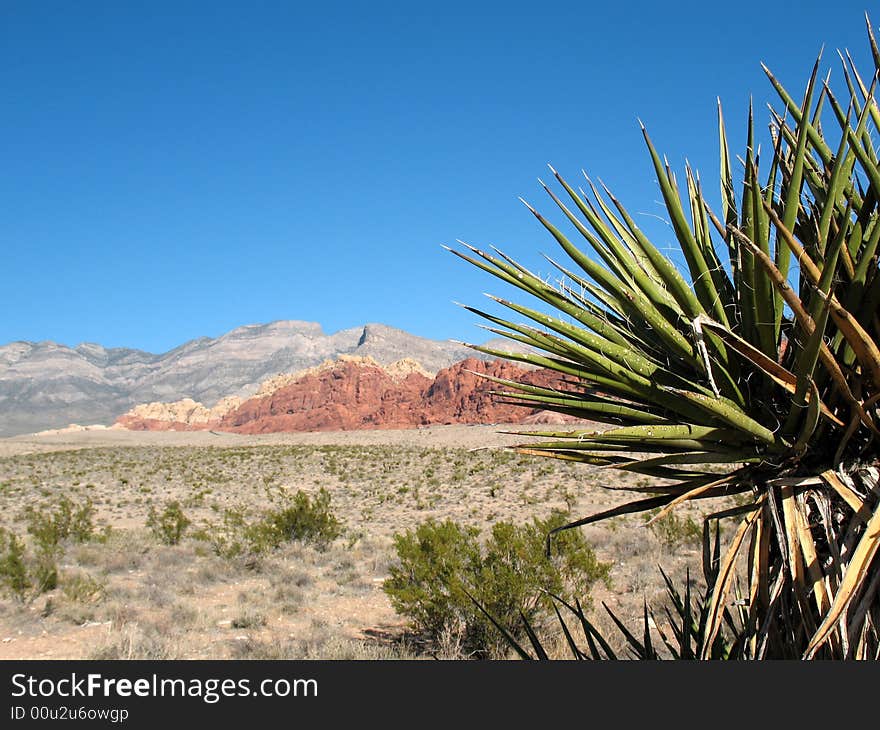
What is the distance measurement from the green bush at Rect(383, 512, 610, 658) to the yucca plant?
14.5ft

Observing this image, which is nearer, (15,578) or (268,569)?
(15,578)

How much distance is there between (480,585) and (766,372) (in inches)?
219

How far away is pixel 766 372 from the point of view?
2.15 m

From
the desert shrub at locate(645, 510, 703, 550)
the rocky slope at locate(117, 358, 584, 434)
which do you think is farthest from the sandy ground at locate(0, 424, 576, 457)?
the desert shrub at locate(645, 510, 703, 550)

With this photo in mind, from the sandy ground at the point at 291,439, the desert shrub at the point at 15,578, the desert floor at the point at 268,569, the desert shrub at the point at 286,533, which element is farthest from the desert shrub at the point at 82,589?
the sandy ground at the point at 291,439

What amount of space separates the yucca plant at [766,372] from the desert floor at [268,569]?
0.53 m

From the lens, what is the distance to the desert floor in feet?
24.0

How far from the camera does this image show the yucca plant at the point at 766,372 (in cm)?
207

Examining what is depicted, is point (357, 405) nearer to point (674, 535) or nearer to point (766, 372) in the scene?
point (674, 535)

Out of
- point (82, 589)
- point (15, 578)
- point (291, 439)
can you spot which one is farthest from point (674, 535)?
point (291, 439)

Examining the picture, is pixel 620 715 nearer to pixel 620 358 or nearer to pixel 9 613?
pixel 620 358

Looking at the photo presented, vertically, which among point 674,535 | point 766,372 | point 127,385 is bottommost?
point 674,535

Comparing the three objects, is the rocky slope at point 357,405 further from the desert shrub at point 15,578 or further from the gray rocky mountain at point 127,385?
the gray rocky mountain at point 127,385

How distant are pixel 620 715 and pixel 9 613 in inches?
345
